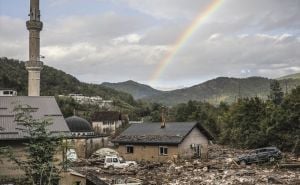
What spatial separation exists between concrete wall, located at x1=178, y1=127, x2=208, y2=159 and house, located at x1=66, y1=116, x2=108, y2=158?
13.3 meters

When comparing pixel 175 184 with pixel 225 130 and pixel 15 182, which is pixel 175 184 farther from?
pixel 225 130

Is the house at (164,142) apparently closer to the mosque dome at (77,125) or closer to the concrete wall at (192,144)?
the concrete wall at (192,144)

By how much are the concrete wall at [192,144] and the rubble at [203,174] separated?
2.20 metres

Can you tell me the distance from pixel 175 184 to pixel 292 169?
11386 mm

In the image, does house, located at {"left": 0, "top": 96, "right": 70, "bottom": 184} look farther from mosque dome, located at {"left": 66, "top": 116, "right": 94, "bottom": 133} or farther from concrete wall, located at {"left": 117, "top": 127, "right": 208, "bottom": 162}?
mosque dome, located at {"left": 66, "top": 116, "right": 94, "bottom": 133}

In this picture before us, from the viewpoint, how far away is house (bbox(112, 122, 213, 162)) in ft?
132

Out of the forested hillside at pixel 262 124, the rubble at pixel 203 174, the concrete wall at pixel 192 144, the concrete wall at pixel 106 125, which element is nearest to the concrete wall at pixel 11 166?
the rubble at pixel 203 174

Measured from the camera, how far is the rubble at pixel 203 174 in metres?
27.0

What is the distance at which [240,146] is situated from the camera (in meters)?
54.7

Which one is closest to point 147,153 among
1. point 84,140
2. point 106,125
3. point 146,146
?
point 146,146

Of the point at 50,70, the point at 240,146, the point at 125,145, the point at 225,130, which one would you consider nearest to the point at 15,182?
the point at 125,145

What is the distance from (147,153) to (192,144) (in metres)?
4.72

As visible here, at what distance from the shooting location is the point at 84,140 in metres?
49.6

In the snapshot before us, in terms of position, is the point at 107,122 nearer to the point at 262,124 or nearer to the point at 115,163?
the point at 262,124
